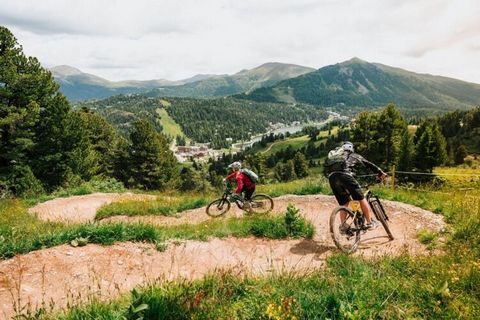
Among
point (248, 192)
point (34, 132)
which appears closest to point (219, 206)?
point (248, 192)

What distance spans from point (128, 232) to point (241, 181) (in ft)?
19.6

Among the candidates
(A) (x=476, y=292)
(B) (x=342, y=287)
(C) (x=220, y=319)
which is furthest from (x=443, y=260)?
(C) (x=220, y=319)

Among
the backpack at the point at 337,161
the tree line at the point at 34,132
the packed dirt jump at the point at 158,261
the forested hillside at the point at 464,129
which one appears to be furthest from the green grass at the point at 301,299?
the forested hillside at the point at 464,129

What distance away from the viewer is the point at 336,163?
9039 mm

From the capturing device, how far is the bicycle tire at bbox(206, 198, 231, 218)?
14.6 meters

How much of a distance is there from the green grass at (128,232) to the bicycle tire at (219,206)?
3.05 meters

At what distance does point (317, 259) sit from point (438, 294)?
3856mm

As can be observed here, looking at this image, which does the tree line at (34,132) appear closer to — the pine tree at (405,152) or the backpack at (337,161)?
the backpack at (337,161)

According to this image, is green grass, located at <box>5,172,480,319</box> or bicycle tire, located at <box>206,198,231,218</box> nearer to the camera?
green grass, located at <box>5,172,480,319</box>

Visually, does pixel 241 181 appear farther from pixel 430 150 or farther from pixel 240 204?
pixel 430 150

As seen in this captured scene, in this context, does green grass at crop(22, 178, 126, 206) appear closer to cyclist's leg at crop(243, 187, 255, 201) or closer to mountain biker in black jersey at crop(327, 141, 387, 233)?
cyclist's leg at crop(243, 187, 255, 201)

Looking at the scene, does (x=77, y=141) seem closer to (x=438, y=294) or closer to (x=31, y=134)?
(x=31, y=134)

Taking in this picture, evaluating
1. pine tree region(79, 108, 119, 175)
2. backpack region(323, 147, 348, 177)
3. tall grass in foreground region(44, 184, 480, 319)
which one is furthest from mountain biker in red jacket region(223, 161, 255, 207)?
pine tree region(79, 108, 119, 175)

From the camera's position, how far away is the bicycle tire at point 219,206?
1463 centimetres
